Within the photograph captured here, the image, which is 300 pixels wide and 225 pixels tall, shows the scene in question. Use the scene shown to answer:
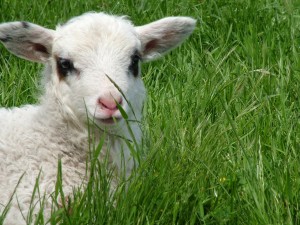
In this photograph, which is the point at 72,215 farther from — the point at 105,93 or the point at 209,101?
the point at 209,101

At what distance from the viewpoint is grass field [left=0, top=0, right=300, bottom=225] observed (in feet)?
15.8

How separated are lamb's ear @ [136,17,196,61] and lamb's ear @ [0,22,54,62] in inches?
21.9

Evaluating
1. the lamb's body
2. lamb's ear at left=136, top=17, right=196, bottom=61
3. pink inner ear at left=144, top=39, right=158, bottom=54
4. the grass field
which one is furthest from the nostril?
pink inner ear at left=144, top=39, right=158, bottom=54

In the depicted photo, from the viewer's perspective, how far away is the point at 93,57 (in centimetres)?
549

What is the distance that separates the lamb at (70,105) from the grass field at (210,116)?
26cm

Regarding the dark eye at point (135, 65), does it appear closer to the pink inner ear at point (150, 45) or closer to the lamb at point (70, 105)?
the lamb at point (70, 105)

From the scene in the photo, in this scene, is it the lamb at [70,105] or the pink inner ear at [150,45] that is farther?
the pink inner ear at [150,45]

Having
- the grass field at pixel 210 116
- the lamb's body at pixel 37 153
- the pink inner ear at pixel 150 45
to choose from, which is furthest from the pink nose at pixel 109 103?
A: the pink inner ear at pixel 150 45

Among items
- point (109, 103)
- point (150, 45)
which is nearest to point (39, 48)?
point (150, 45)

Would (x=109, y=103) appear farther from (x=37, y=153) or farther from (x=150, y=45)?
(x=150, y=45)

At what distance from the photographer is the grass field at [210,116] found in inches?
189

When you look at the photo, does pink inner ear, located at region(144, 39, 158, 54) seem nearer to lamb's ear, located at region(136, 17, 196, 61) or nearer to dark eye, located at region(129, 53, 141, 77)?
lamb's ear, located at region(136, 17, 196, 61)

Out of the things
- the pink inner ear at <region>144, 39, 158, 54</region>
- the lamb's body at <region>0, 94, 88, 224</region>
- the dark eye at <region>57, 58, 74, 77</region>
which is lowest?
the lamb's body at <region>0, 94, 88, 224</region>

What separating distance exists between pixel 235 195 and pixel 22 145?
4.21 feet
